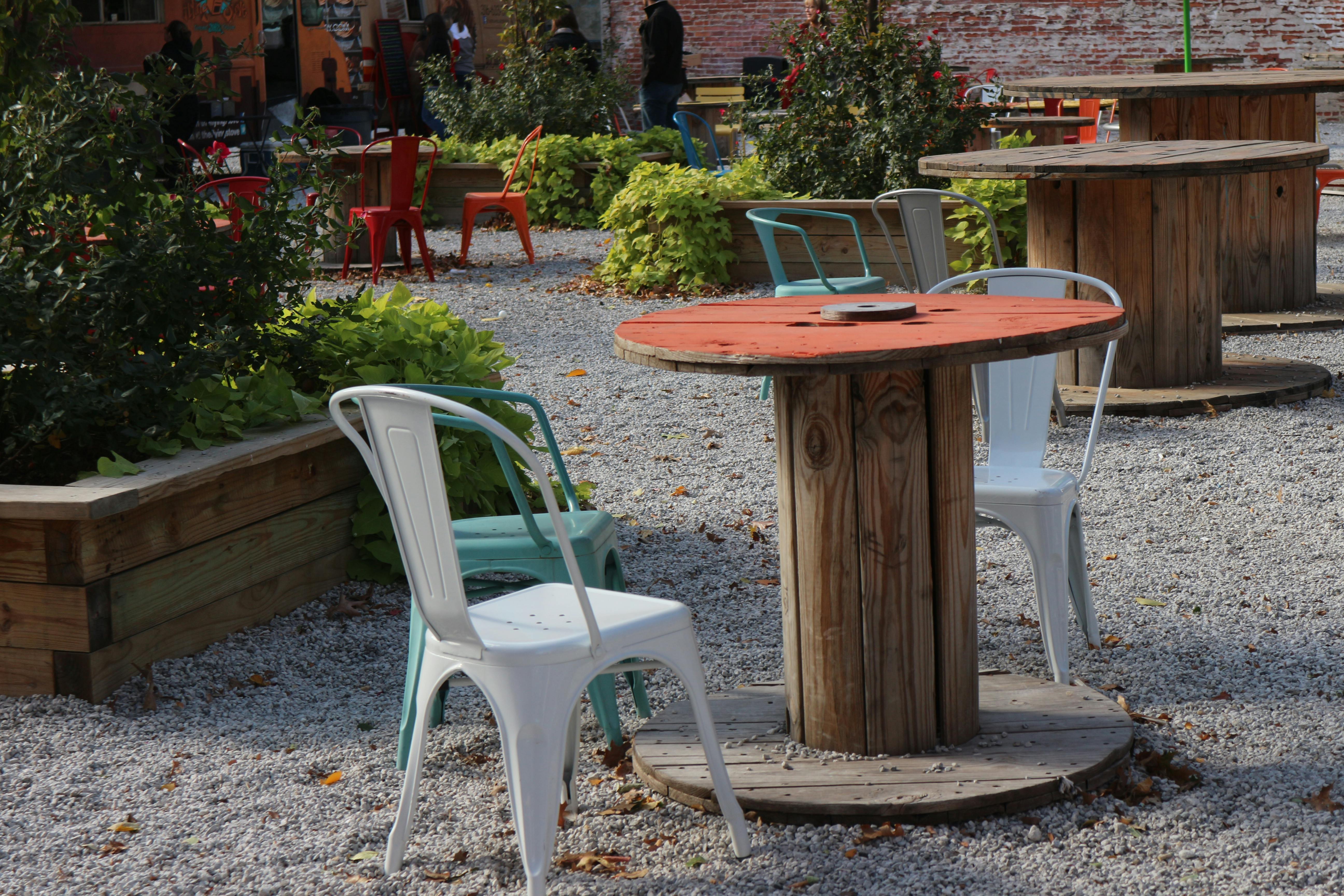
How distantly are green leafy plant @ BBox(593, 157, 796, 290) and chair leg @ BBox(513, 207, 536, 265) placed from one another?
3.39 ft

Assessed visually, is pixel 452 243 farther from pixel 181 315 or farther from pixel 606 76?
pixel 181 315

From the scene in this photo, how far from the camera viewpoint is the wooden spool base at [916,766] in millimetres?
2629

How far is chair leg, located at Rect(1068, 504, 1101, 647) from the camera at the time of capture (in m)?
3.46

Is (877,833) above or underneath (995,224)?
underneath

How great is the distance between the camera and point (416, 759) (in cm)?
251

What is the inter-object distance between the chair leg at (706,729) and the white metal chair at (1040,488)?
3.26ft

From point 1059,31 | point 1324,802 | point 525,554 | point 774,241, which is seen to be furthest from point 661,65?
point 1324,802

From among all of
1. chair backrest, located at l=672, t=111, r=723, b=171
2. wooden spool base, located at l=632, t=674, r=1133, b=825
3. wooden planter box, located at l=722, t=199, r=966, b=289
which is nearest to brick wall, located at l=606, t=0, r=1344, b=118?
chair backrest, located at l=672, t=111, r=723, b=171

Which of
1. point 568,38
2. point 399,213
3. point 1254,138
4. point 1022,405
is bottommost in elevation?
point 1022,405

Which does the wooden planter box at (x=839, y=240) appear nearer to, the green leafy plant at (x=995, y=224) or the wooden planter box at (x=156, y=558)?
the green leafy plant at (x=995, y=224)

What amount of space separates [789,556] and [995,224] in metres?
5.09

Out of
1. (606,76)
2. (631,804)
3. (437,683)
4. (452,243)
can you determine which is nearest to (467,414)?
(437,683)

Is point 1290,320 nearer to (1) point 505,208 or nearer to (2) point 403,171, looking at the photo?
(1) point 505,208

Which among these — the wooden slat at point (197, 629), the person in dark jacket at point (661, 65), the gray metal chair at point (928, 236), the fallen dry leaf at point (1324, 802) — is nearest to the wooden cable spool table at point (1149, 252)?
the gray metal chair at point (928, 236)
